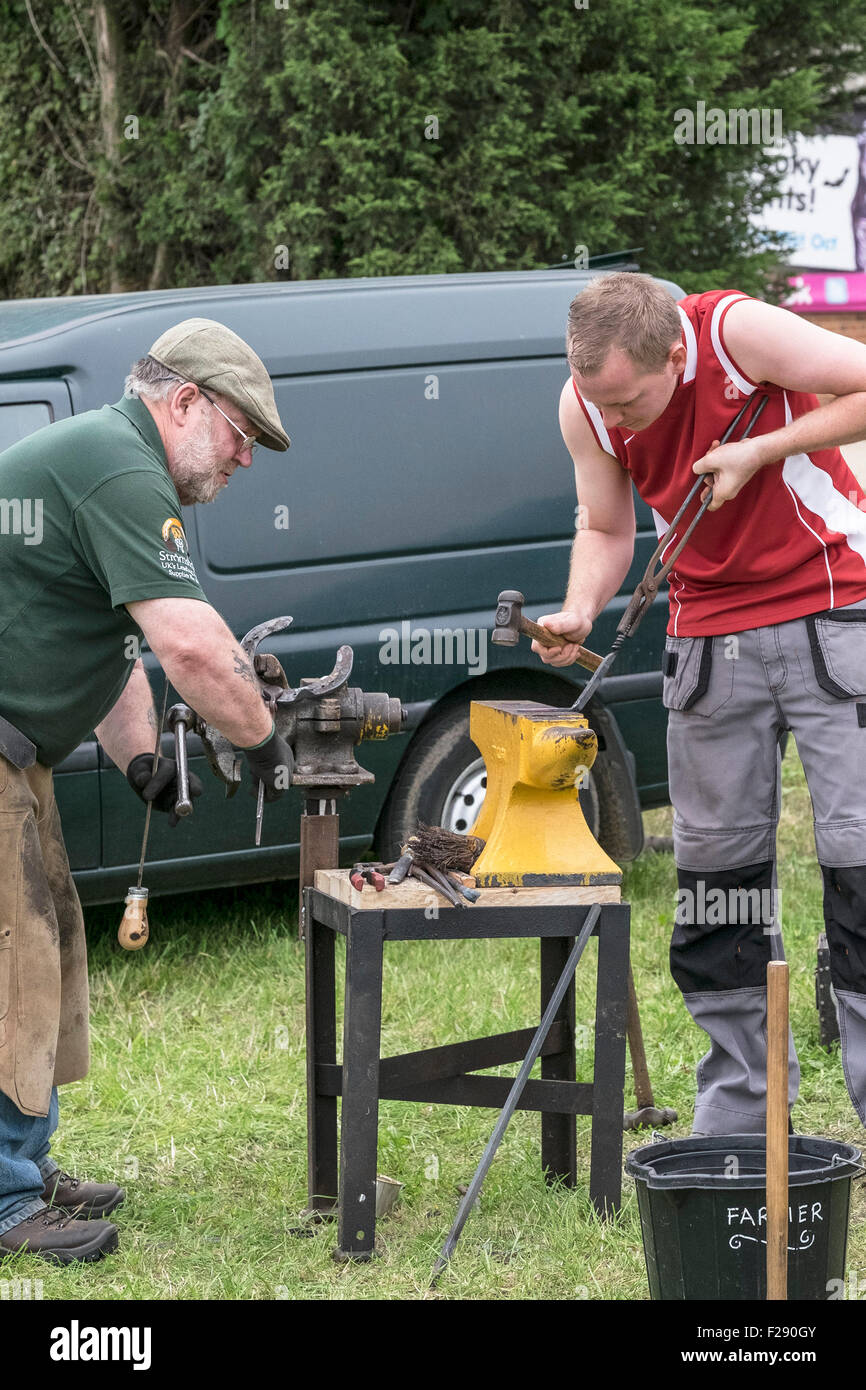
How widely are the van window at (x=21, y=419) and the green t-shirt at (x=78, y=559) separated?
5.24 ft

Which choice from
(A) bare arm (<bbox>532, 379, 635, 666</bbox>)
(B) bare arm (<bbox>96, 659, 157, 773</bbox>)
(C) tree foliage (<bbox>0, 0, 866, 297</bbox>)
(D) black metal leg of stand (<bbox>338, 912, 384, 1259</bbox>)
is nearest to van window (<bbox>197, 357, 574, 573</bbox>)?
(B) bare arm (<bbox>96, 659, 157, 773</bbox>)

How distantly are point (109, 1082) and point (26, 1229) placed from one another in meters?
1.02

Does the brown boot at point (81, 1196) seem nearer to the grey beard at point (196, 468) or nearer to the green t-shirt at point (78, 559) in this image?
the green t-shirt at point (78, 559)

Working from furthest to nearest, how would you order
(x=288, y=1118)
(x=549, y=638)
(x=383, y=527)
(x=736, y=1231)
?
1. (x=383, y=527)
2. (x=288, y=1118)
3. (x=549, y=638)
4. (x=736, y=1231)

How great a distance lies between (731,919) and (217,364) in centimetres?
168

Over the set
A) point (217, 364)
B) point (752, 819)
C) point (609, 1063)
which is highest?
point (217, 364)

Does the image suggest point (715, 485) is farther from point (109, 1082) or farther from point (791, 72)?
point (791, 72)

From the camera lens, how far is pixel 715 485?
328cm

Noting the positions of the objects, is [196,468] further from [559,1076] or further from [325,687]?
[559,1076]

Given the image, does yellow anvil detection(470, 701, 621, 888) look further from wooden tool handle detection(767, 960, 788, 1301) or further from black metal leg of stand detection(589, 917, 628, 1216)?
wooden tool handle detection(767, 960, 788, 1301)

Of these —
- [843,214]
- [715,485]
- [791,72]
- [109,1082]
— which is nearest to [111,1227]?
[109,1082]

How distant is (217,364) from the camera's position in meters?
3.25

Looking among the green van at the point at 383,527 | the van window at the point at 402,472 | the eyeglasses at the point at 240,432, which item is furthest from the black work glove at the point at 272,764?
the van window at the point at 402,472

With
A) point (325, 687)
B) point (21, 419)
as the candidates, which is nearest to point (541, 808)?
point (325, 687)
